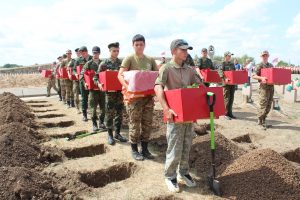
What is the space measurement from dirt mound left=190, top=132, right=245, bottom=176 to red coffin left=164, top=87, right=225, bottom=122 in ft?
4.59

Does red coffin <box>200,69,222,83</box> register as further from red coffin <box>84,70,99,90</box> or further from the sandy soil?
the sandy soil

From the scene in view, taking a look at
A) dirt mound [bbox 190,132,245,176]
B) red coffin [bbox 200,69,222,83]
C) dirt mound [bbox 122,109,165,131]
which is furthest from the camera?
red coffin [bbox 200,69,222,83]

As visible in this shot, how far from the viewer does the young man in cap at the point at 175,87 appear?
14.8 feet

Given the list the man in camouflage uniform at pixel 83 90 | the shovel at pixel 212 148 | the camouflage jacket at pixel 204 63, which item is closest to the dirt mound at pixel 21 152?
the man in camouflage uniform at pixel 83 90

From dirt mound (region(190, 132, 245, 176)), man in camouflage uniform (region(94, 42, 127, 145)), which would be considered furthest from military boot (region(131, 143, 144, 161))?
man in camouflage uniform (region(94, 42, 127, 145))

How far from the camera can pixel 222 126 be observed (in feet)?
30.8

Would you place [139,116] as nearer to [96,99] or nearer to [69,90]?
[96,99]

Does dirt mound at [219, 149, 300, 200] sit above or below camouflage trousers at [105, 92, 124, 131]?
below

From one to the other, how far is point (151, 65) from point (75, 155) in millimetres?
2645

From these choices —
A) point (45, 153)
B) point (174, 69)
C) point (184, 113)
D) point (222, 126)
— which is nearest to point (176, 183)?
point (184, 113)

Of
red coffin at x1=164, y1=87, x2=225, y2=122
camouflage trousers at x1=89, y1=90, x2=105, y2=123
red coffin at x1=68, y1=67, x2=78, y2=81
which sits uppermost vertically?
red coffin at x1=68, y1=67, x2=78, y2=81

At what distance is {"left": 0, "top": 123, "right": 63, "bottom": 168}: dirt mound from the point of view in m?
5.80

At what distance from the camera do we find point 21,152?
239 inches

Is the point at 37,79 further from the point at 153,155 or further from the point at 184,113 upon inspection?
the point at 184,113
